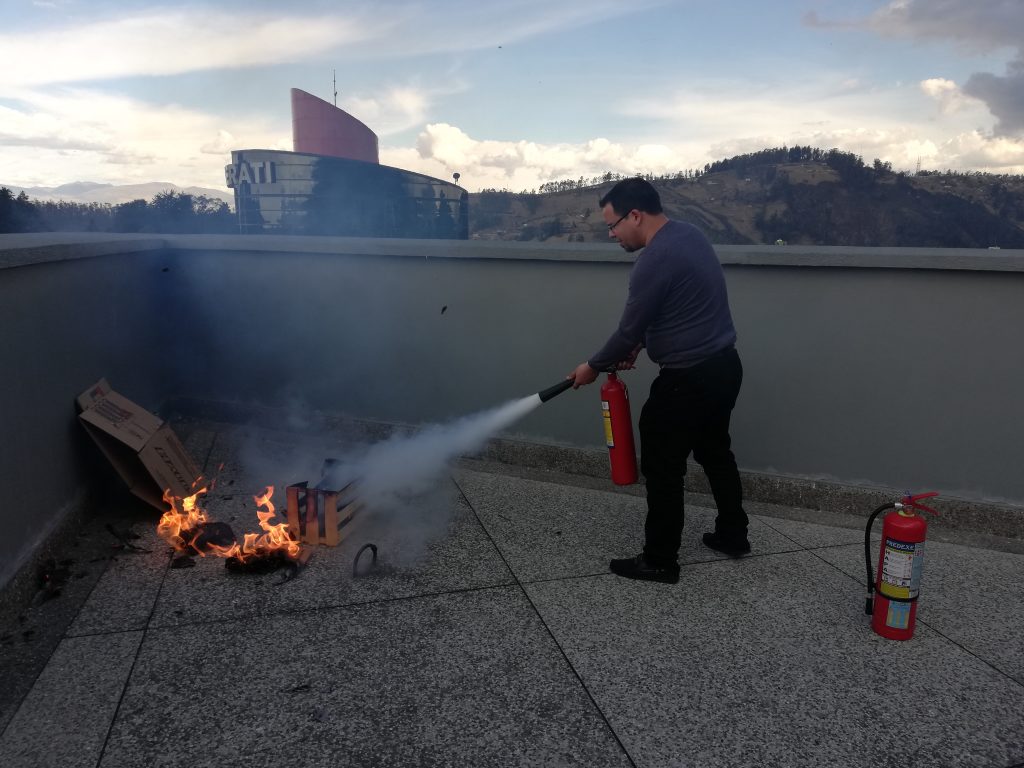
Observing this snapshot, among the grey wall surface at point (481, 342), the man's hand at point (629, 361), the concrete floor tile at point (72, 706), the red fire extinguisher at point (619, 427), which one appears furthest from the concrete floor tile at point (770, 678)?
the concrete floor tile at point (72, 706)

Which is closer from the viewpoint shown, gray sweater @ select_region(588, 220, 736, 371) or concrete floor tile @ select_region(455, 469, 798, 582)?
gray sweater @ select_region(588, 220, 736, 371)

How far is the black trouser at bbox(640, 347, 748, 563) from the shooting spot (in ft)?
10.8

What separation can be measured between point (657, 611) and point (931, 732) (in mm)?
1138

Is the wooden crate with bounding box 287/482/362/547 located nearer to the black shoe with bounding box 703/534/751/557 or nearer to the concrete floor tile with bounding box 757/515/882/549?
the black shoe with bounding box 703/534/751/557

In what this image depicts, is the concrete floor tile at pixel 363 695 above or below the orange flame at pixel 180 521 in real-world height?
below

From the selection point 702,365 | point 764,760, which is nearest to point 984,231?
point 702,365

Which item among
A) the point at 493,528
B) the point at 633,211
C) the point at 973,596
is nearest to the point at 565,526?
the point at 493,528

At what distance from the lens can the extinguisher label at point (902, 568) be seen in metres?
2.77

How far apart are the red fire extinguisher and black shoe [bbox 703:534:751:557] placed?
0.60 meters

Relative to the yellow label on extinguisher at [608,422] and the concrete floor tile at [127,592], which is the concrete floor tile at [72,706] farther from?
the yellow label on extinguisher at [608,422]

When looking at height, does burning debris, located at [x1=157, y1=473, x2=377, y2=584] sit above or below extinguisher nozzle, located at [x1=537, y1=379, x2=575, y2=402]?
below

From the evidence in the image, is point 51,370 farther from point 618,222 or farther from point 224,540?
point 618,222

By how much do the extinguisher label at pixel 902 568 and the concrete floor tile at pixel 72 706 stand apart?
10.2 feet

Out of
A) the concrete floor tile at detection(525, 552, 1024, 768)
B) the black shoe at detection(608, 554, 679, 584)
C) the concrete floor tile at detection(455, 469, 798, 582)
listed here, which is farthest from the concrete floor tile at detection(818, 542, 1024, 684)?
the black shoe at detection(608, 554, 679, 584)
